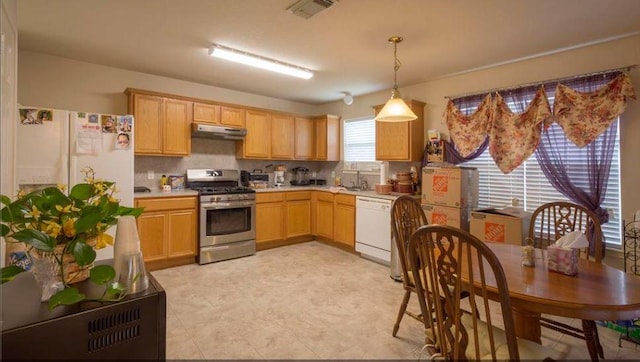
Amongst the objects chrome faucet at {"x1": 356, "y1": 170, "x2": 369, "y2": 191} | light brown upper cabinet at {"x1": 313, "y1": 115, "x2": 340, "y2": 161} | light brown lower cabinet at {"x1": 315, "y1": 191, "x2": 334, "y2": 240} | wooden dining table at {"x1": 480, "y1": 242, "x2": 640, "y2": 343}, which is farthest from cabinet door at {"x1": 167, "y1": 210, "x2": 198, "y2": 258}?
wooden dining table at {"x1": 480, "y1": 242, "x2": 640, "y2": 343}

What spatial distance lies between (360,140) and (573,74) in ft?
9.66

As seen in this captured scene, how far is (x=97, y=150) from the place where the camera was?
126 inches

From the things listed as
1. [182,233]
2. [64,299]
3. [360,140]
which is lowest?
[182,233]

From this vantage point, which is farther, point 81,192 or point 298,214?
point 298,214

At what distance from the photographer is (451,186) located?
353cm

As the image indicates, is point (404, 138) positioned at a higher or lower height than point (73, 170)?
higher

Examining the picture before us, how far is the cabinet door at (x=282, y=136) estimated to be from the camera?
5168 millimetres

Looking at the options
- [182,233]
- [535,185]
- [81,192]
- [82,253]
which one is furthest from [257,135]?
[82,253]

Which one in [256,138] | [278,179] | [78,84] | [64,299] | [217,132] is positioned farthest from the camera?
[278,179]

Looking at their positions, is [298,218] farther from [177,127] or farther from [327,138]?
[177,127]

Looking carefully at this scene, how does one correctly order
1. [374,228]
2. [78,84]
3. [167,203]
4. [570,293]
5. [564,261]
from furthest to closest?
1. [374,228]
2. [167,203]
3. [78,84]
4. [564,261]
5. [570,293]

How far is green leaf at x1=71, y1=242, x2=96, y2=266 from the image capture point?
90 centimetres

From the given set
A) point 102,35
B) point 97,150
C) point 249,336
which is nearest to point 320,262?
point 249,336

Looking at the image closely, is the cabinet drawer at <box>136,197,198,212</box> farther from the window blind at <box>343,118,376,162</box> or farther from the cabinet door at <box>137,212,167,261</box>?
the window blind at <box>343,118,376,162</box>
